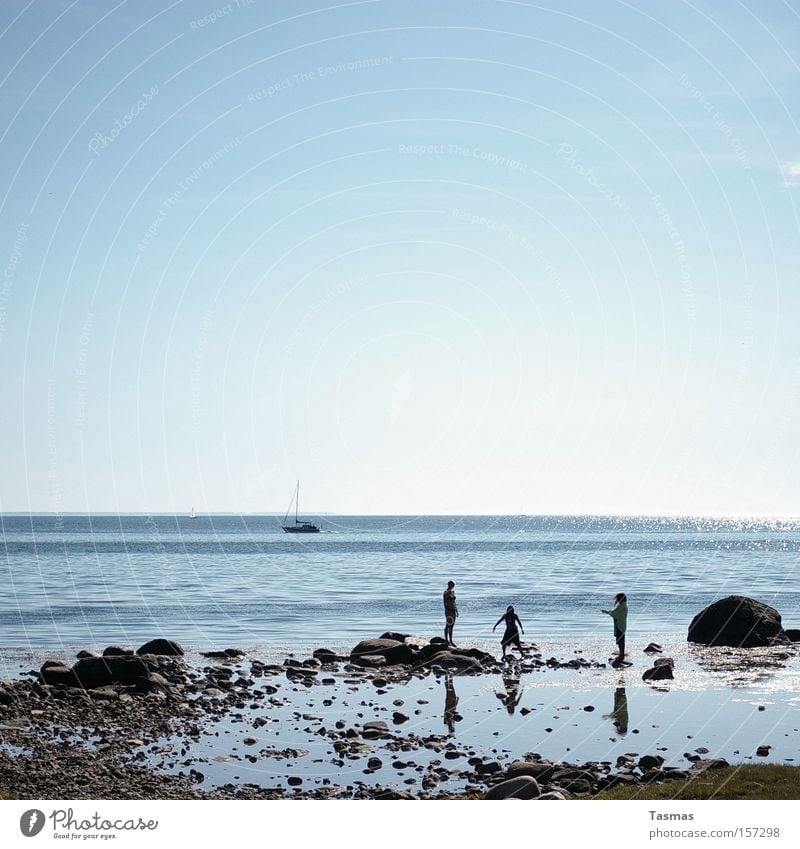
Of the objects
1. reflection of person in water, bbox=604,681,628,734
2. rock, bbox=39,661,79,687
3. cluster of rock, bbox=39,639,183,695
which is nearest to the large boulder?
reflection of person in water, bbox=604,681,628,734

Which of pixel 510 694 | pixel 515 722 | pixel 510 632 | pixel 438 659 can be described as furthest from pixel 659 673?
pixel 515 722

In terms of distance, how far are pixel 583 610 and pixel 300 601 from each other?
61.9 feet

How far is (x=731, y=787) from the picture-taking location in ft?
54.2

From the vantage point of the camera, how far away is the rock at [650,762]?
19.5 m

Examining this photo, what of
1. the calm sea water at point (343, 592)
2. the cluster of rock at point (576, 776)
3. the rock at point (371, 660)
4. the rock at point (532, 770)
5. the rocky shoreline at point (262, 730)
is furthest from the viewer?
the calm sea water at point (343, 592)

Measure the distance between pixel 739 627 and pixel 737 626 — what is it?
0.29 feet

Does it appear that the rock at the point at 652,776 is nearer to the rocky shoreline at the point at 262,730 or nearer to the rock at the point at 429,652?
the rocky shoreline at the point at 262,730

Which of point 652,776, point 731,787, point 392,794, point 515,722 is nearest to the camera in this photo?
point 731,787

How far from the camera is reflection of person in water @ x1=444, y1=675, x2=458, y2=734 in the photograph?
80.0ft

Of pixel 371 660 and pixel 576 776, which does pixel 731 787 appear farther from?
pixel 371 660

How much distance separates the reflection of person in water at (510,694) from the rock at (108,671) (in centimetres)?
1064

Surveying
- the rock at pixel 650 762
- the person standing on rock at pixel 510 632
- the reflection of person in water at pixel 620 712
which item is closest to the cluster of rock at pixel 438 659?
the person standing on rock at pixel 510 632
